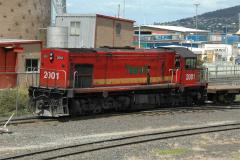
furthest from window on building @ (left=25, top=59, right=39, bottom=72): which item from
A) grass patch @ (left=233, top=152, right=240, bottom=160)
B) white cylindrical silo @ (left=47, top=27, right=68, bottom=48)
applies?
grass patch @ (left=233, top=152, right=240, bottom=160)

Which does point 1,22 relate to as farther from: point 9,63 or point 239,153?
point 239,153

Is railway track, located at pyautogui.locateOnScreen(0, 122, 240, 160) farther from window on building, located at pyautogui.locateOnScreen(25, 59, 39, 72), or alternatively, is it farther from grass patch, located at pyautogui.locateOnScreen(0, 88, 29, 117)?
window on building, located at pyautogui.locateOnScreen(25, 59, 39, 72)

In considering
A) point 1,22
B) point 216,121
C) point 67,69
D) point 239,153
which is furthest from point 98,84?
point 1,22

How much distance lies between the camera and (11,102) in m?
22.5

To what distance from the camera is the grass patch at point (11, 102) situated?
21938mm

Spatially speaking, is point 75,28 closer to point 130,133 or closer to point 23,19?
point 23,19

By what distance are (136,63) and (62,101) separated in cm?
564

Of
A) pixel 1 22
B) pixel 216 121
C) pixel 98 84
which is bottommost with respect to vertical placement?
pixel 216 121

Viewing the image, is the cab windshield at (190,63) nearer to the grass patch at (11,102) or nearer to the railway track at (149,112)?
the railway track at (149,112)

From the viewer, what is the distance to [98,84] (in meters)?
22.7

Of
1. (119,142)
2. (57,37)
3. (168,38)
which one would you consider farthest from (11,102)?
(168,38)

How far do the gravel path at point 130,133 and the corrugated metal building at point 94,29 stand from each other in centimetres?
Result: 2123

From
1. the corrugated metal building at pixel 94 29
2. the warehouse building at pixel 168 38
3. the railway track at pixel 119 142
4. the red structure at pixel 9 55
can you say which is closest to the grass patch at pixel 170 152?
the railway track at pixel 119 142

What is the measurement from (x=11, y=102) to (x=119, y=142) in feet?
29.3
